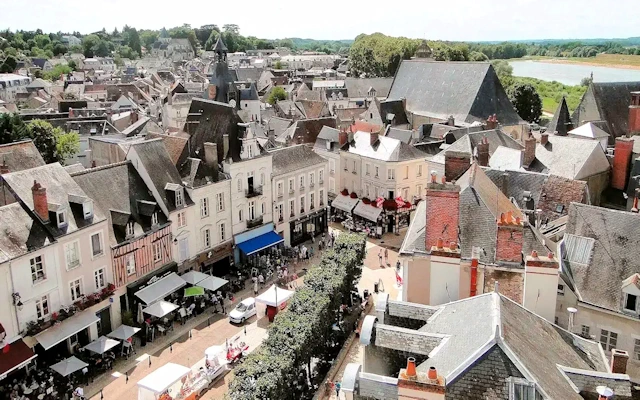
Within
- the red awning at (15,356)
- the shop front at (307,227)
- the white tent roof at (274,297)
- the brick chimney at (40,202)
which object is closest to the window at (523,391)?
the white tent roof at (274,297)

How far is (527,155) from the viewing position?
3152cm

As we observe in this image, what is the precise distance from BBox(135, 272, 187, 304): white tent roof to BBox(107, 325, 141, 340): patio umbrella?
178 centimetres

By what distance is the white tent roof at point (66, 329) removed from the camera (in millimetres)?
22697

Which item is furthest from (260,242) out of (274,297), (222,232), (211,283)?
(274,297)

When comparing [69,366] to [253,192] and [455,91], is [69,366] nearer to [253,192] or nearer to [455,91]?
[253,192]

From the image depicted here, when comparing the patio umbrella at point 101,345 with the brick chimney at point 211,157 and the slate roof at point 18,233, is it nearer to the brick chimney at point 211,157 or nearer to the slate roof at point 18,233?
the slate roof at point 18,233

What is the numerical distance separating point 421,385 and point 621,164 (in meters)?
27.3

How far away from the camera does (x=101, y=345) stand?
79.0 feet

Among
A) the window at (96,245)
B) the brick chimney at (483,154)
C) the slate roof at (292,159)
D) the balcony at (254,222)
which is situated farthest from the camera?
the slate roof at (292,159)

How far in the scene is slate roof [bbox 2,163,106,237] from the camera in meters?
24.0

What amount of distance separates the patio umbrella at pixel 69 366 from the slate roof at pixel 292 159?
692 inches

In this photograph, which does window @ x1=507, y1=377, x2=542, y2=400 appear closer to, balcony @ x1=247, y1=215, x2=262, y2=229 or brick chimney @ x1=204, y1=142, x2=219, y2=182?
brick chimney @ x1=204, y1=142, x2=219, y2=182

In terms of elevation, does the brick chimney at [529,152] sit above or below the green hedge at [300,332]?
above

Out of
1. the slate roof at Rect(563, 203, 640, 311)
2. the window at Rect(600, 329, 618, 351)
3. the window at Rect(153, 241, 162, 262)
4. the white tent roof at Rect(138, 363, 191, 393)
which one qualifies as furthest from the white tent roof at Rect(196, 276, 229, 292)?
the window at Rect(600, 329, 618, 351)
